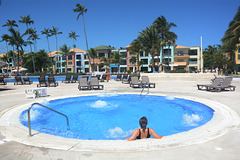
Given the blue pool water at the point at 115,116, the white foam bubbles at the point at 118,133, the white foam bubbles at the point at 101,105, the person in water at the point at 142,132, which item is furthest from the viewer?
the white foam bubbles at the point at 101,105

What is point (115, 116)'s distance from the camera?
8.10 meters

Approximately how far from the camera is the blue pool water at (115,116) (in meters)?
6.16

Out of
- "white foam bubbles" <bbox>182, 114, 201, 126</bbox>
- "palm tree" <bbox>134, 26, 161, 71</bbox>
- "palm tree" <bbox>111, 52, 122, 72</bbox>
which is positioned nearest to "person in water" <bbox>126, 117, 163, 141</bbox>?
"white foam bubbles" <bbox>182, 114, 201, 126</bbox>

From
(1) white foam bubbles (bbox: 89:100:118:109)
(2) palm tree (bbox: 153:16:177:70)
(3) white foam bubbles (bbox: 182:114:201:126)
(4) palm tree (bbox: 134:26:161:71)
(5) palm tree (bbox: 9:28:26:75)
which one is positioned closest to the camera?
(3) white foam bubbles (bbox: 182:114:201:126)

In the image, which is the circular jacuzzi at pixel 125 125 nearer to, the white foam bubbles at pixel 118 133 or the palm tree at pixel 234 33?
the white foam bubbles at pixel 118 133

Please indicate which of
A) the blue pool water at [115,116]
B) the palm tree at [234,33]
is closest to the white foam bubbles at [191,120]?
the blue pool water at [115,116]

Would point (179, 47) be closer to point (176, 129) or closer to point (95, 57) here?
point (95, 57)

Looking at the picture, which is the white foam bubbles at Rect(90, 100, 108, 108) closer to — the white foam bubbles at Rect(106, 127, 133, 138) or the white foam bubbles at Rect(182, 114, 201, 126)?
the white foam bubbles at Rect(106, 127, 133, 138)

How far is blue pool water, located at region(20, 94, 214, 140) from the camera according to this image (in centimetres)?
616

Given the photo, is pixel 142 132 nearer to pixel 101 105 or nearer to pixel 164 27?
pixel 101 105

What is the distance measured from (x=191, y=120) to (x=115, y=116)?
3.25 meters

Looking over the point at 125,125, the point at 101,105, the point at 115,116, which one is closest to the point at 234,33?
the point at 101,105

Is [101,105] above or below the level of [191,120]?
above

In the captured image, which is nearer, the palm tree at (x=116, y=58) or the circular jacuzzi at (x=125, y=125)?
the circular jacuzzi at (x=125, y=125)
